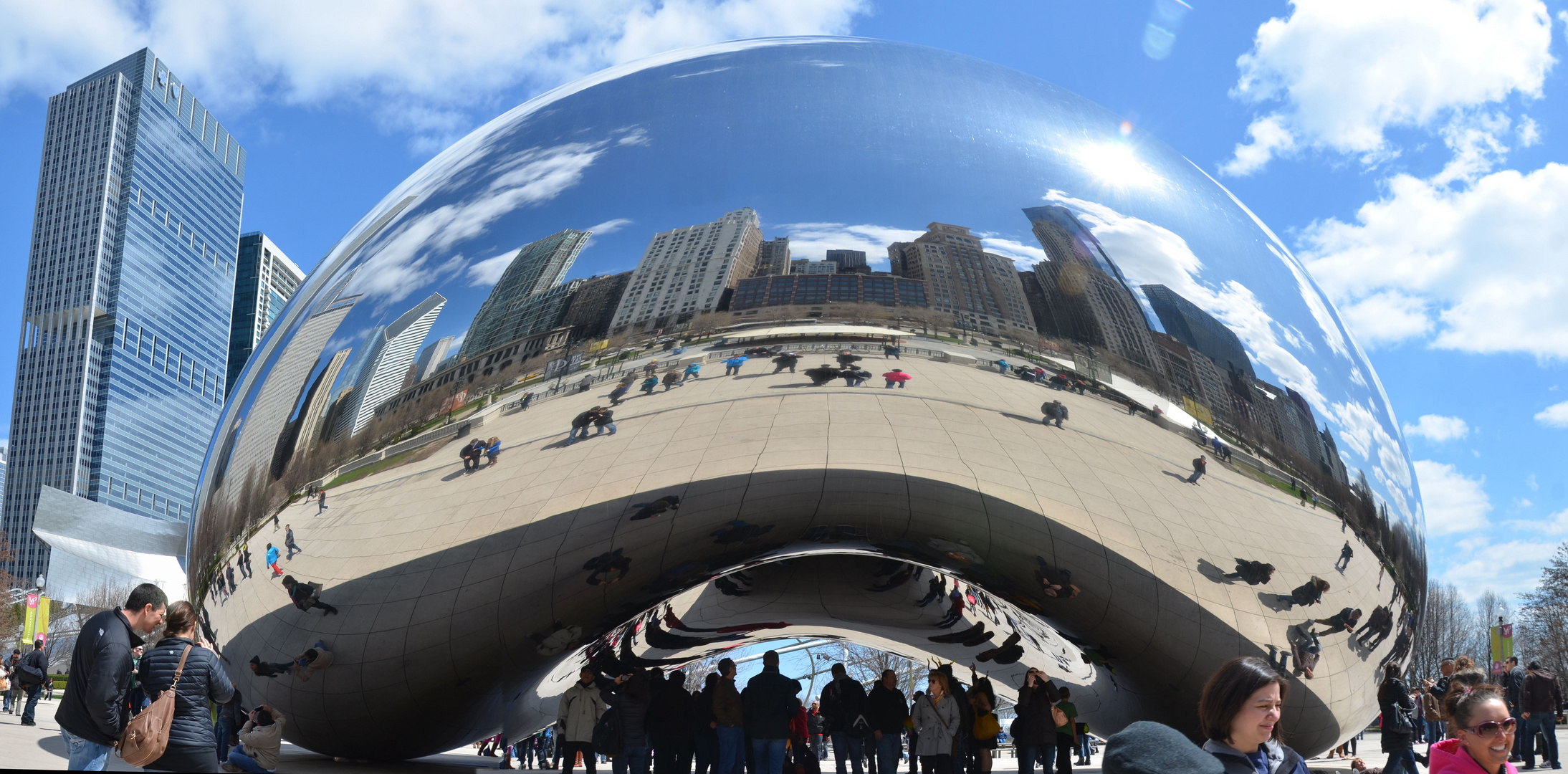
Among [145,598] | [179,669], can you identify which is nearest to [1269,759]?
[179,669]

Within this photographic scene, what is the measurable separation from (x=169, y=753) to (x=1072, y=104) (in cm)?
567

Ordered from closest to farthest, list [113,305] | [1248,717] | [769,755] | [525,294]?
1. [1248,717]
2. [525,294]
3. [769,755]
4. [113,305]

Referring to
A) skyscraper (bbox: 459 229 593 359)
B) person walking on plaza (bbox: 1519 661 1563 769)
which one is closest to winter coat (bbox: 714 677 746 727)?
skyscraper (bbox: 459 229 593 359)

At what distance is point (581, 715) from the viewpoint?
7875 mm

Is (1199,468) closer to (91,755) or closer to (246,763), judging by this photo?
(91,755)

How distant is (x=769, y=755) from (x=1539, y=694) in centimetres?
917

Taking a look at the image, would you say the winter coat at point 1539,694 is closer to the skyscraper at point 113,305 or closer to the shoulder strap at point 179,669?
the shoulder strap at point 179,669

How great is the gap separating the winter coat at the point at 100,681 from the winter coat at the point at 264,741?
1.39 meters

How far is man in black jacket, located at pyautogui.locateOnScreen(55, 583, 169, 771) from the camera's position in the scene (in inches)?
182

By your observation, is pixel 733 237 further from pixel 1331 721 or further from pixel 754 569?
pixel 1331 721

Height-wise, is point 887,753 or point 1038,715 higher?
point 1038,715

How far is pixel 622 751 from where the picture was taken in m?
7.70

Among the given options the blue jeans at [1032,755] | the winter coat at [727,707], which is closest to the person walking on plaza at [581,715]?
the winter coat at [727,707]

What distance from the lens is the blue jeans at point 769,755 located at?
789 centimetres
